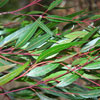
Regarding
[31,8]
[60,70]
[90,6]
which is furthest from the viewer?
[90,6]

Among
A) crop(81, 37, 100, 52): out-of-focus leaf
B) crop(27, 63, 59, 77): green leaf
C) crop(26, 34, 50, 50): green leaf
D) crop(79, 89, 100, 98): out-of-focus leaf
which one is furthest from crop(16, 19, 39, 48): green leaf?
crop(79, 89, 100, 98): out-of-focus leaf

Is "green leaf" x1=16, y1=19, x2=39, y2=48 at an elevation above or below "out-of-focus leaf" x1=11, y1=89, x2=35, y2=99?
above

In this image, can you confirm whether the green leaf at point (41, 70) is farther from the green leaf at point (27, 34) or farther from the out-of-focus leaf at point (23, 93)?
the out-of-focus leaf at point (23, 93)

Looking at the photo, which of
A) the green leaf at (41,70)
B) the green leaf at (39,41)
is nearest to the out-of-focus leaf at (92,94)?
the green leaf at (41,70)

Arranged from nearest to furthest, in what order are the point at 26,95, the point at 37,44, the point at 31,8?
the point at 37,44 → the point at 26,95 → the point at 31,8

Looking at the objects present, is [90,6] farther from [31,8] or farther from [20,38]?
[20,38]

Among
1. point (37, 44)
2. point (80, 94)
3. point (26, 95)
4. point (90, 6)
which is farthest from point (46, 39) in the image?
point (90, 6)

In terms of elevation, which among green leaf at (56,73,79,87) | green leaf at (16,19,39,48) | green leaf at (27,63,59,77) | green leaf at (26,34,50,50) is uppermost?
green leaf at (16,19,39,48)

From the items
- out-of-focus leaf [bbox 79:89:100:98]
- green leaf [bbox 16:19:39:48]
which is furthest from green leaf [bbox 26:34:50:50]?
out-of-focus leaf [bbox 79:89:100:98]

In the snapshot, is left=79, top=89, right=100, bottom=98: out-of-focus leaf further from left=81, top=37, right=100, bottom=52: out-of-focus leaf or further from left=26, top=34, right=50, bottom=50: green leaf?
left=26, top=34, right=50, bottom=50: green leaf

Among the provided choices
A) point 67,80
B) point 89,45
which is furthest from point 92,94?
point 89,45

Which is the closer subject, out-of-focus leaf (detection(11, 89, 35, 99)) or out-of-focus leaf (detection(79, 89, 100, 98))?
out-of-focus leaf (detection(79, 89, 100, 98))
